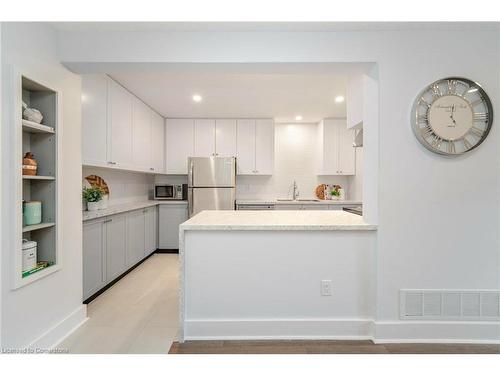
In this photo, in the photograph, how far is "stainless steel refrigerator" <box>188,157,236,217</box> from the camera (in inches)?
179

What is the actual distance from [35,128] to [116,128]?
5.26 feet

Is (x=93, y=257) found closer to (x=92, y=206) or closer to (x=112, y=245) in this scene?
(x=112, y=245)

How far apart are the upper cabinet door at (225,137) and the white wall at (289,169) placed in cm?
64

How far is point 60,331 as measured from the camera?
2055 mm

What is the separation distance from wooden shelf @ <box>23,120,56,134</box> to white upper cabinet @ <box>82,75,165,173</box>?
0.77 metres

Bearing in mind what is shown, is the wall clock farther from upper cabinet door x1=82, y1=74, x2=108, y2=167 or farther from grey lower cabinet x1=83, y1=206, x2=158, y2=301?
grey lower cabinet x1=83, y1=206, x2=158, y2=301

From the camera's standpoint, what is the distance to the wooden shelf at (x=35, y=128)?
1.75 meters

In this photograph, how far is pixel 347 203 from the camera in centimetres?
451

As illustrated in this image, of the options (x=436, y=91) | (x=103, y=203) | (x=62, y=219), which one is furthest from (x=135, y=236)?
(x=436, y=91)

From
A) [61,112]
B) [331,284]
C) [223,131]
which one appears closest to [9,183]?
[61,112]

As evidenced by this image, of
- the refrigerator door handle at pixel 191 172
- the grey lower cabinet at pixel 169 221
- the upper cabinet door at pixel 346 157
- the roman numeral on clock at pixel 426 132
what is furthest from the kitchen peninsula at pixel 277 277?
the upper cabinet door at pixel 346 157

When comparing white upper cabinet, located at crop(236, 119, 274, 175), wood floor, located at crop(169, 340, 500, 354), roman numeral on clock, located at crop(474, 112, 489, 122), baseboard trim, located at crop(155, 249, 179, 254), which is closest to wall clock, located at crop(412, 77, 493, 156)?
roman numeral on clock, located at crop(474, 112, 489, 122)

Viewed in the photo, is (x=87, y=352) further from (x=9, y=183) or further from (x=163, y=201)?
(x=163, y=201)

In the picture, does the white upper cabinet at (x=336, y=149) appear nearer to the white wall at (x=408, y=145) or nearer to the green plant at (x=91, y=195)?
the white wall at (x=408, y=145)
